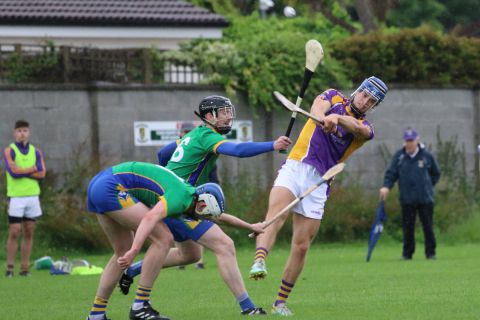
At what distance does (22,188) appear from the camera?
18.1 m

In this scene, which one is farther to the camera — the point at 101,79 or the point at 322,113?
the point at 101,79

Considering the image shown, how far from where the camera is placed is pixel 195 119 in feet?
78.7

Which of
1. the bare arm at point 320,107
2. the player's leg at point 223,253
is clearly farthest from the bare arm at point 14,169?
the player's leg at point 223,253

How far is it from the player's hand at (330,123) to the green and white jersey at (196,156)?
0.97 m

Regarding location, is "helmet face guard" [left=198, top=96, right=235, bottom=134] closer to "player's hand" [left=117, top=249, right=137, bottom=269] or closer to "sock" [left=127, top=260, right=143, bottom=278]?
"sock" [left=127, top=260, right=143, bottom=278]

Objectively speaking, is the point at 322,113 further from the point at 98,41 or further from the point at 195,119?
the point at 98,41

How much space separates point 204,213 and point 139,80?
14479 millimetres

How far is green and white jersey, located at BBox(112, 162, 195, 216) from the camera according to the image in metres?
10.2

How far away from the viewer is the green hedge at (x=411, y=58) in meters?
26.5

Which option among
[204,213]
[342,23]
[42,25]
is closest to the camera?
[204,213]

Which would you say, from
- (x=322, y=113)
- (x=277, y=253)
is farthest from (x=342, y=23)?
(x=322, y=113)

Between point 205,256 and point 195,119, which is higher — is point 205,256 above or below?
below

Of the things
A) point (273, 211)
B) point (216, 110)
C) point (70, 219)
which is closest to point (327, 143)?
point (273, 211)

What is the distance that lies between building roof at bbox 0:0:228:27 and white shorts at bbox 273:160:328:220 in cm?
1946
